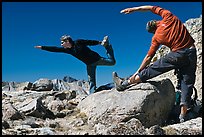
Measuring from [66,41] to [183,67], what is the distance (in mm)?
5123

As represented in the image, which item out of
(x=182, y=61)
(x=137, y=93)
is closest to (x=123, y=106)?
(x=137, y=93)

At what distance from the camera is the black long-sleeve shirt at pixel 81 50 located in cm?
1563

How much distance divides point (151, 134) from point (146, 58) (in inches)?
143

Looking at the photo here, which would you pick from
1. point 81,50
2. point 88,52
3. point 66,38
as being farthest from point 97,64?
point 66,38

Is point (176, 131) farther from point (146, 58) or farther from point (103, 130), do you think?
point (146, 58)

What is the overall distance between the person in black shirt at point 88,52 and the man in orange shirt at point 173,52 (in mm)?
2869

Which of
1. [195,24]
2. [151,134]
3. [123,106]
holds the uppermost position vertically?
[195,24]

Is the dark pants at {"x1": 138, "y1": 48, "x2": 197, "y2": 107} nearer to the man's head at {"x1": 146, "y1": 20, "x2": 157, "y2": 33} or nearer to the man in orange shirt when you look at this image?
the man in orange shirt

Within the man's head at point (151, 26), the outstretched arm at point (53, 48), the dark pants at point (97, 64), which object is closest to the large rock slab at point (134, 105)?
the man's head at point (151, 26)

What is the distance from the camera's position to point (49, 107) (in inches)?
573

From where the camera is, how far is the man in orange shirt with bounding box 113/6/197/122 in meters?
12.6

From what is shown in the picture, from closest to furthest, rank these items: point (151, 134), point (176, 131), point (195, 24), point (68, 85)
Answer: point (151, 134), point (176, 131), point (195, 24), point (68, 85)

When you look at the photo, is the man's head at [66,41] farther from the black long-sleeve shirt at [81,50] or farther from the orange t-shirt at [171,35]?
the orange t-shirt at [171,35]

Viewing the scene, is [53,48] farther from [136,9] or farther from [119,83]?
[136,9]
